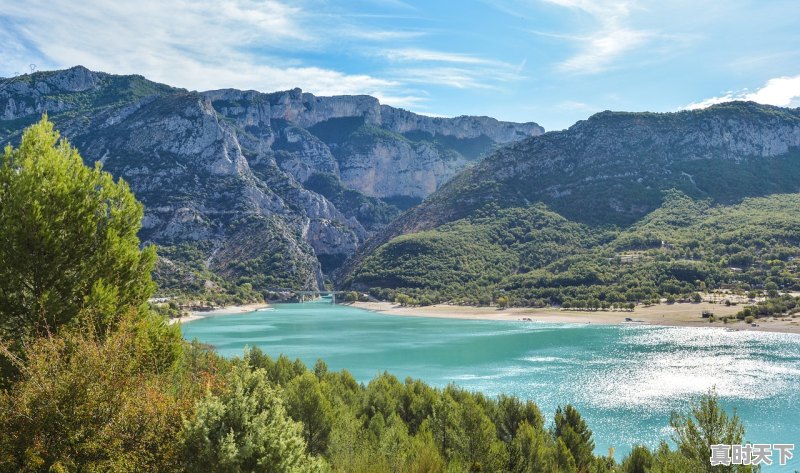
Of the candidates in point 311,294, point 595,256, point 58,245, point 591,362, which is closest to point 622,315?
point 595,256

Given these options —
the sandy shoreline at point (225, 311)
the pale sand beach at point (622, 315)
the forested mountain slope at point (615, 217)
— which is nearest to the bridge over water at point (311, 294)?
the forested mountain slope at point (615, 217)

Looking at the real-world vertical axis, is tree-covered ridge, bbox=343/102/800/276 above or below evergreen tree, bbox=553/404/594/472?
above

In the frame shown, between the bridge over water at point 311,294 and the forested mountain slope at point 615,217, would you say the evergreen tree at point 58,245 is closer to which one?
the forested mountain slope at point 615,217

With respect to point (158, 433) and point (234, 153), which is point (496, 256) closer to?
point (234, 153)

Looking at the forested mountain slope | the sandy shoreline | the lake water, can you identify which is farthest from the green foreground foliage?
the sandy shoreline

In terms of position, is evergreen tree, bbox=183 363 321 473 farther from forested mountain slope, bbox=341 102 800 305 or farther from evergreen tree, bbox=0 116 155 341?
forested mountain slope, bbox=341 102 800 305
